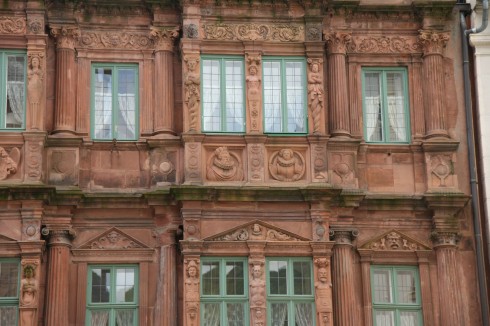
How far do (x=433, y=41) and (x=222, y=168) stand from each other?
5271 millimetres

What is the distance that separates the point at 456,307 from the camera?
898 inches

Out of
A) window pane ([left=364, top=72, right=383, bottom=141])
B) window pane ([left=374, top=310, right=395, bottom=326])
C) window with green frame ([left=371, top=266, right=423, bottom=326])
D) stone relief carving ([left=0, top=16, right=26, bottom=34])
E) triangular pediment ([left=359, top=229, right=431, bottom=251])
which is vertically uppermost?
stone relief carving ([left=0, top=16, right=26, bottom=34])

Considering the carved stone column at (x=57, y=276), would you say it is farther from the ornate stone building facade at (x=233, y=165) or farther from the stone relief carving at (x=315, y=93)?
the stone relief carving at (x=315, y=93)

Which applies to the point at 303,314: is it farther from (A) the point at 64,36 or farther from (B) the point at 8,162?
(A) the point at 64,36

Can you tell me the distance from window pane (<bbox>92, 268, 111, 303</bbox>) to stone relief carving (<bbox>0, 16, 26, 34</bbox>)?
512 centimetres

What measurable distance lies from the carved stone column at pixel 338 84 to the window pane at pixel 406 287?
121 inches

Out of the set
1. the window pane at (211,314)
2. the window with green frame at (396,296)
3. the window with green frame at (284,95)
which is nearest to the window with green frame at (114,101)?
the window with green frame at (284,95)

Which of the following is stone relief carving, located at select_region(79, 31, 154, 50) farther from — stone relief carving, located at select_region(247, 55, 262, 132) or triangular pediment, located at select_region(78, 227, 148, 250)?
triangular pediment, located at select_region(78, 227, 148, 250)

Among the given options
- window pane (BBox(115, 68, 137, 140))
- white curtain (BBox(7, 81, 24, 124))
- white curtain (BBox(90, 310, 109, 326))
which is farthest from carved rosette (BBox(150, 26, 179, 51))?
white curtain (BBox(90, 310, 109, 326))

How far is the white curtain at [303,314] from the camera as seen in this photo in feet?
73.5

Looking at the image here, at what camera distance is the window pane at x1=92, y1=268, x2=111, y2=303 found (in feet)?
74.0

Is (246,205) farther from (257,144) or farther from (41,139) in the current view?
(41,139)

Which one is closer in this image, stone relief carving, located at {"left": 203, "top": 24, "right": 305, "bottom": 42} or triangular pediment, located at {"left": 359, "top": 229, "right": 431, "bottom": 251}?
triangular pediment, located at {"left": 359, "top": 229, "right": 431, "bottom": 251}

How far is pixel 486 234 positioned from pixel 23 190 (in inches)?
363
